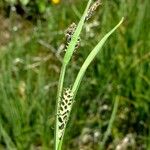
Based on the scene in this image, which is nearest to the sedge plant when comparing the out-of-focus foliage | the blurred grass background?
the blurred grass background

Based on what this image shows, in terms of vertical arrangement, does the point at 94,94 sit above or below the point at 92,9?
below

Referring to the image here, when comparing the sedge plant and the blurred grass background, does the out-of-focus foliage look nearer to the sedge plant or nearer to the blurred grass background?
the blurred grass background

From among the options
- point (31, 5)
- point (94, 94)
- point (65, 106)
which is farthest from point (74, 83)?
point (31, 5)

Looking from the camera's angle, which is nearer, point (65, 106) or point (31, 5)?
point (65, 106)

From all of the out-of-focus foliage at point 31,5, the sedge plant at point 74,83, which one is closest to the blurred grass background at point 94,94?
the out-of-focus foliage at point 31,5

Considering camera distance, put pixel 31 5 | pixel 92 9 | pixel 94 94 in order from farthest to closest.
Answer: pixel 31 5 → pixel 94 94 → pixel 92 9

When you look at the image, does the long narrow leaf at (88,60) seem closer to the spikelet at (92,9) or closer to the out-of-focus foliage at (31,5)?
the spikelet at (92,9)

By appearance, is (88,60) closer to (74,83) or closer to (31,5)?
(74,83)

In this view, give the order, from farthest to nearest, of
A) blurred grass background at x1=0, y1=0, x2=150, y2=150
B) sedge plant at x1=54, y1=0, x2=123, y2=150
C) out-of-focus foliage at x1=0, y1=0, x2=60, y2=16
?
out-of-focus foliage at x1=0, y1=0, x2=60, y2=16, blurred grass background at x1=0, y1=0, x2=150, y2=150, sedge plant at x1=54, y1=0, x2=123, y2=150
